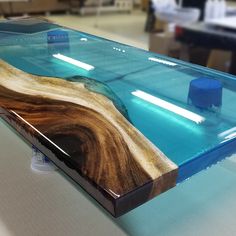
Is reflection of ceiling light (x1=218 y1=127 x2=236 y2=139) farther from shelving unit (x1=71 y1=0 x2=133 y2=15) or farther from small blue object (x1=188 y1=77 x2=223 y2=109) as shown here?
shelving unit (x1=71 y1=0 x2=133 y2=15)

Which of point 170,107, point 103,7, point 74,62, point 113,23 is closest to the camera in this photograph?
point 170,107

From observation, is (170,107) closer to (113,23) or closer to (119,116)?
(119,116)

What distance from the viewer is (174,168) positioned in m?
→ 0.42

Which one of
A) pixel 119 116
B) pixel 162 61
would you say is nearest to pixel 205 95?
pixel 119 116

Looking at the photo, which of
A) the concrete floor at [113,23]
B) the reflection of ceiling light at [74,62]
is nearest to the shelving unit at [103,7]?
the concrete floor at [113,23]

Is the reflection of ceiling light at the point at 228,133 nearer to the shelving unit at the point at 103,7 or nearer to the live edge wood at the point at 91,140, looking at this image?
the live edge wood at the point at 91,140

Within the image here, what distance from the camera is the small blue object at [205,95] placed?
2.06ft

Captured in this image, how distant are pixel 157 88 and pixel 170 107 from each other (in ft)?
0.37

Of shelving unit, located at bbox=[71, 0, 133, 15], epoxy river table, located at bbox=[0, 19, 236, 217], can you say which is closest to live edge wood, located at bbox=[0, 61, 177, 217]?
epoxy river table, located at bbox=[0, 19, 236, 217]

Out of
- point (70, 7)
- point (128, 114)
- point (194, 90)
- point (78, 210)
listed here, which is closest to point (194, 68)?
point (194, 90)

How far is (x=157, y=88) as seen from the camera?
0.72 m

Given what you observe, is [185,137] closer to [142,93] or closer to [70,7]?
[142,93]

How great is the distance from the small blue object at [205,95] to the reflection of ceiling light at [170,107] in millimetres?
43

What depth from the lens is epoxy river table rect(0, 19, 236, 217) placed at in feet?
1.35
